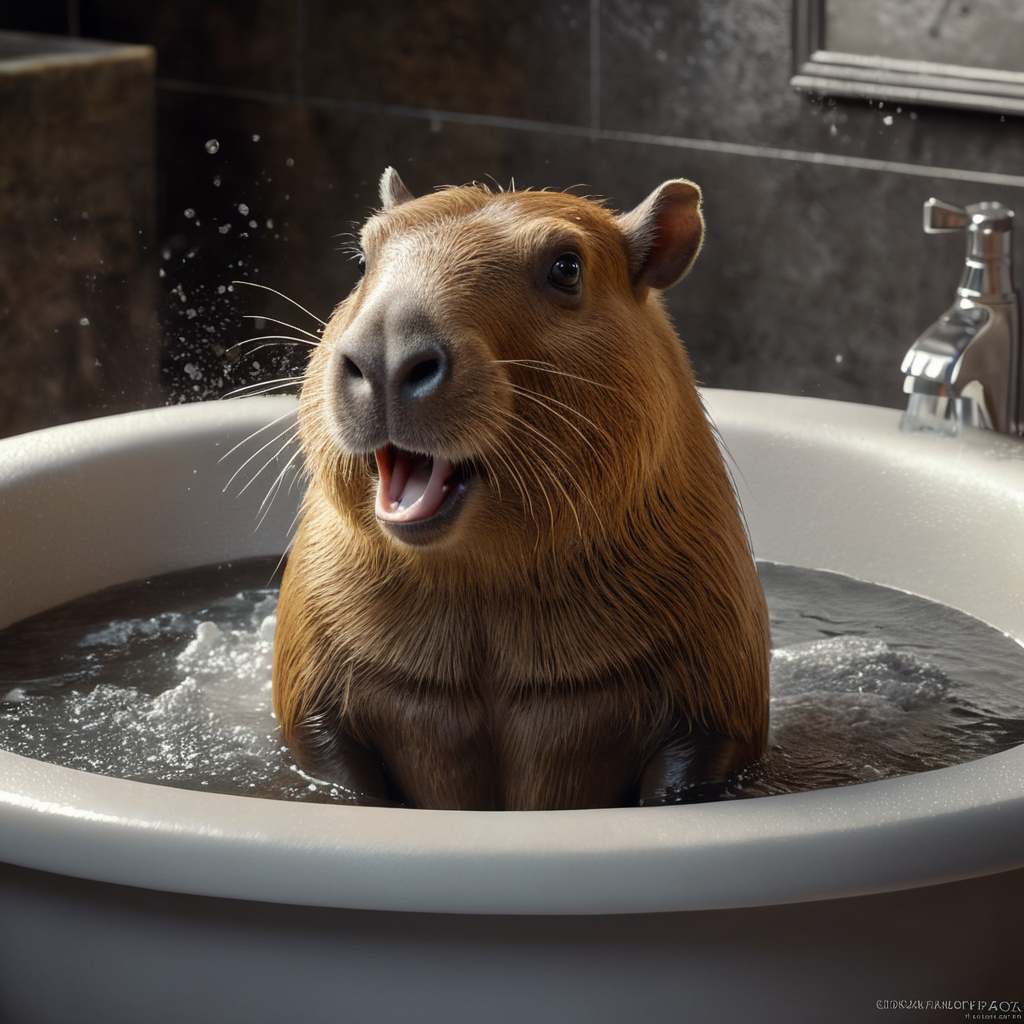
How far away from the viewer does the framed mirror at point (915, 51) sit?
7.98 feet

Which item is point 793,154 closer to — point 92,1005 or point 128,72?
point 128,72

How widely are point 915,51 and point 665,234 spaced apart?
1.47 metres

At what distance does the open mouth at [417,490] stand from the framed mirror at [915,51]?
1.66 meters

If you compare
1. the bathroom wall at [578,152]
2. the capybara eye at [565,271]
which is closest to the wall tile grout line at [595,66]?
the bathroom wall at [578,152]

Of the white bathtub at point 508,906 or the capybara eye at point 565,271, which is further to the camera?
the capybara eye at point 565,271

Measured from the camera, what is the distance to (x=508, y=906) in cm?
93

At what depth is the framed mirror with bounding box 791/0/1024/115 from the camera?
95.7 inches

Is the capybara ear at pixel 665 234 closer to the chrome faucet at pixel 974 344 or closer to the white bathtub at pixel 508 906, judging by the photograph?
the white bathtub at pixel 508 906

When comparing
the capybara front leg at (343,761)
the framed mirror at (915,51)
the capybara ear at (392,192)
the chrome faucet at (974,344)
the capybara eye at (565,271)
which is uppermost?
the framed mirror at (915,51)

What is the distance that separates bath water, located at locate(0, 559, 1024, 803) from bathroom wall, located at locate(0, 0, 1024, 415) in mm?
528

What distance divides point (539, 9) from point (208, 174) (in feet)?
3.19

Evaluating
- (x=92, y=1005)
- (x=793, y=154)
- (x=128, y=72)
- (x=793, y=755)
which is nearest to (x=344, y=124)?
(x=128, y=72)

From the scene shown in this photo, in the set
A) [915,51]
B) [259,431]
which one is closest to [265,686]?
[259,431]

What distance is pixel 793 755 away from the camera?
53.5 inches
